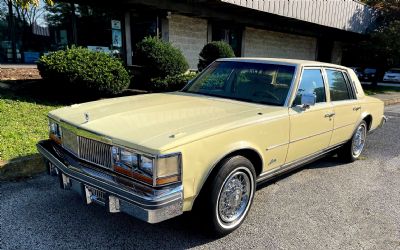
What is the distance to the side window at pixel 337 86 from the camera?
4.47 m

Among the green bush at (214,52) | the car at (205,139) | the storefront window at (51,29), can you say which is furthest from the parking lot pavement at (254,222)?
the storefront window at (51,29)

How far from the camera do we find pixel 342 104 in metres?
4.57

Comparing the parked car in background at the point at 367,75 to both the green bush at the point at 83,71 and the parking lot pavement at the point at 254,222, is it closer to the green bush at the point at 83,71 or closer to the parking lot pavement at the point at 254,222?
the green bush at the point at 83,71

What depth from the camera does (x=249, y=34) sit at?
16.2 metres

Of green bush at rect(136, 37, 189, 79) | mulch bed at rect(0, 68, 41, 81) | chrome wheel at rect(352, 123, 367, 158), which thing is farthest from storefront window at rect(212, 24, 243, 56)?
chrome wheel at rect(352, 123, 367, 158)

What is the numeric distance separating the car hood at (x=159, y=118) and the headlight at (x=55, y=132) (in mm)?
86

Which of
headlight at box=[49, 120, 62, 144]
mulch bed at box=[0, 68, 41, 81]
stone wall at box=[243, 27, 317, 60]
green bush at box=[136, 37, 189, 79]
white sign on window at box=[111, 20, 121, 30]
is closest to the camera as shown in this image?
headlight at box=[49, 120, 62, 144]

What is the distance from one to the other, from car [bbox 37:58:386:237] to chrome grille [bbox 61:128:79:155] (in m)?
0.01

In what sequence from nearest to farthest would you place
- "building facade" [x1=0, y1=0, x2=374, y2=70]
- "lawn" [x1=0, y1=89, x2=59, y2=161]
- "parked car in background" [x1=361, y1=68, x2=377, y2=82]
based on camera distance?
1. "lawn" [x1=0, y1=89, x2=59, y2=161]
2. "building facade" [x1=0, y1=0, x2=374, y2=70]
3. "parked car in background" [x1=361, y1=68, x2=377, y2=82]

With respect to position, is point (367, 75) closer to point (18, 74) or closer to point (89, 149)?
→ point (18, 74)

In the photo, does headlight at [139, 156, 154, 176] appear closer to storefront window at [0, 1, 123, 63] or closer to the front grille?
the front grille

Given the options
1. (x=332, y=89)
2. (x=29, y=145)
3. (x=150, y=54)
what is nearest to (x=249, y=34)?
(x=150, y=54)

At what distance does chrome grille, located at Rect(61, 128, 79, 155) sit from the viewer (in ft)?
9.67

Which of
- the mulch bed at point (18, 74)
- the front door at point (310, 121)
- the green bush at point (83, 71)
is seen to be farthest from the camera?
the mulch bed at point (18, 74)
